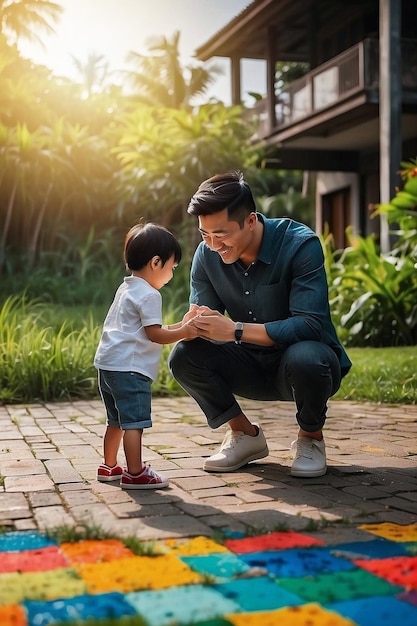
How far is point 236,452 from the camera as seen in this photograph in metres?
3.11

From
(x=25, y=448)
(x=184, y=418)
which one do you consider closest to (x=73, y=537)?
(x=25, y=448)

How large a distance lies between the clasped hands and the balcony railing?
30.6 feet

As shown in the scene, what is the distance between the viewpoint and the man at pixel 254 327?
294 centimetres

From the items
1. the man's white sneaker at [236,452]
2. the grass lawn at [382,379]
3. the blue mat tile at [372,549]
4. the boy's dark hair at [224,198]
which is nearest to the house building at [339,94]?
the grass lawn at [382,379]

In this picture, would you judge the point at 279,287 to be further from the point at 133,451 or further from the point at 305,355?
the point at 133,451

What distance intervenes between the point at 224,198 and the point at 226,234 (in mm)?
133

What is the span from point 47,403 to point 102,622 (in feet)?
13.0

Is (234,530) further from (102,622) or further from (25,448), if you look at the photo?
(25,448)

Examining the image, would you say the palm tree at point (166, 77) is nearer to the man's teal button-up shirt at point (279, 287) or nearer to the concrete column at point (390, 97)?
the concrete column at point (390, 97)

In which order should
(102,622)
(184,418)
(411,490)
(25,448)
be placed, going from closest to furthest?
Answer: (102,622)
(411,490)
(25,448)
(184,418)

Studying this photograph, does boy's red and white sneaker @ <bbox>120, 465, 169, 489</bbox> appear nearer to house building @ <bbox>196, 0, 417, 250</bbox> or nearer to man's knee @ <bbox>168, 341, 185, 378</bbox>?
man's knee @ <bbox>168, 341, 185, 378</bbox>

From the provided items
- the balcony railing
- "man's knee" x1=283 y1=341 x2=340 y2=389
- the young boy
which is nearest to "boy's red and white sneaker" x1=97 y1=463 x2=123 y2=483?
the young boy

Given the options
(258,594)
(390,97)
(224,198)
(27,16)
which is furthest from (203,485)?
(27,16)

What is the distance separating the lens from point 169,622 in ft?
5.08
